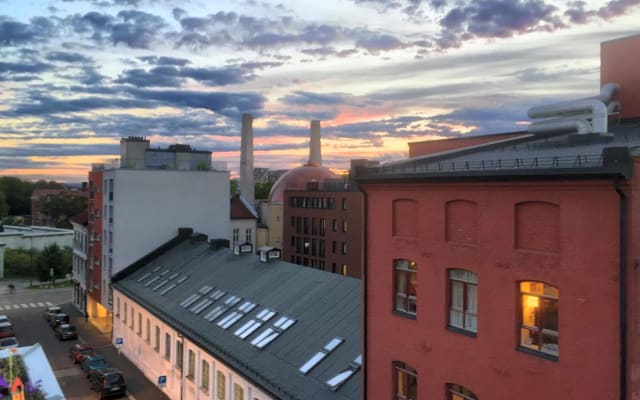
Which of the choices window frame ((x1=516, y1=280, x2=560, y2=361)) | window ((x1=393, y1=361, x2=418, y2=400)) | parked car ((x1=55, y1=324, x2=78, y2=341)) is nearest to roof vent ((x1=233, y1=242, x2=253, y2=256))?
parked car ((x1=55, y1=324, x2=78, y2=341))

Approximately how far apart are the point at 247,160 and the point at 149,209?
212ft

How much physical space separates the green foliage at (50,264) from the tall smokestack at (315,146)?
56252 mm

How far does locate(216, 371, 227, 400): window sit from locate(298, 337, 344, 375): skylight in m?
6.48

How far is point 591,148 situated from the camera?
637 inches

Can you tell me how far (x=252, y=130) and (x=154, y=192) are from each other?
6784cm

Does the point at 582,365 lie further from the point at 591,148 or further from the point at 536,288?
the point at 591,148

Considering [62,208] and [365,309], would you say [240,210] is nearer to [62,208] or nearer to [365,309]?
[365,309]

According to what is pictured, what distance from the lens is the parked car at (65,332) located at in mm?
49112

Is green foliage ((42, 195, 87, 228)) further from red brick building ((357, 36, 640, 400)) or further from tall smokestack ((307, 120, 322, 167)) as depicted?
red brick building ((357, 36, 640, 400))

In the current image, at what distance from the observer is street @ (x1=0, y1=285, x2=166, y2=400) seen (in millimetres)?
37031

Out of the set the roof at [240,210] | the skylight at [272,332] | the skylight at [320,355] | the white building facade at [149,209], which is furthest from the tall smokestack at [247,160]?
the skylight at [320,355]

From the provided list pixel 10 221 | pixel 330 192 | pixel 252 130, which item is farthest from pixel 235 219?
pixel 10 221

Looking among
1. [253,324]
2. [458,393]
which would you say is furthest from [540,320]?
[253,324]

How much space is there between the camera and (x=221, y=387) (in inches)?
1131
